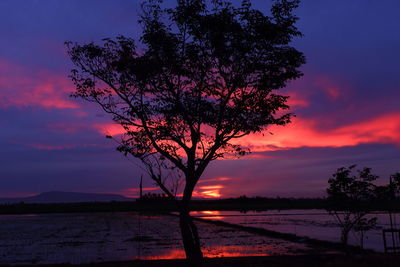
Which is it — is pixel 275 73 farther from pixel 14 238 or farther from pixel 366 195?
pixel 14 238

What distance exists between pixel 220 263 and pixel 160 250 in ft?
40.2

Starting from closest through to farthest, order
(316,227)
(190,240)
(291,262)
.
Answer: (190,240) → (291,262) → (316,227)

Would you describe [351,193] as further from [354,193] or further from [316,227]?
[316,227]

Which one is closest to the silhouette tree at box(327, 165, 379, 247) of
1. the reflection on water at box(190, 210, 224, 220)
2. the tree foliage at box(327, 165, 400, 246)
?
the tree foliage at box(327, 165, 400, 246)

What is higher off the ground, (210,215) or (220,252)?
(210,215)

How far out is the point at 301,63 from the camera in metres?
19.5

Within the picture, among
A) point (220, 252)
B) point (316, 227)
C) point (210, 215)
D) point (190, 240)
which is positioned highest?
point (190, 240)

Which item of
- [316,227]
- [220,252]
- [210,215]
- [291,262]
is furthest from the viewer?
[210,215]

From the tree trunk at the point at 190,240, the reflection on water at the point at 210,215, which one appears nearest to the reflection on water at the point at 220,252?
the tree trunk at the point at 190,240

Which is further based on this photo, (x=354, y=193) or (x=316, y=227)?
(x=316, y=227)

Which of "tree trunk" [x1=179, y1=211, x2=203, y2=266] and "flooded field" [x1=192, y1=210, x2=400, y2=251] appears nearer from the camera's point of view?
"tree trunk" [x1=179, y1=211, x2=203, y2=266]

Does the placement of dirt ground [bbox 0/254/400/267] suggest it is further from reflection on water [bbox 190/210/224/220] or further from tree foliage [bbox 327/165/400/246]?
reflection on water [bbox 190/210/224/220]

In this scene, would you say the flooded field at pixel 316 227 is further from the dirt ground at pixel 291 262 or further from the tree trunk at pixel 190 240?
the tree trunk at pixel 190 240

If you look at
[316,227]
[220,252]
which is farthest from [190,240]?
[316,227]
